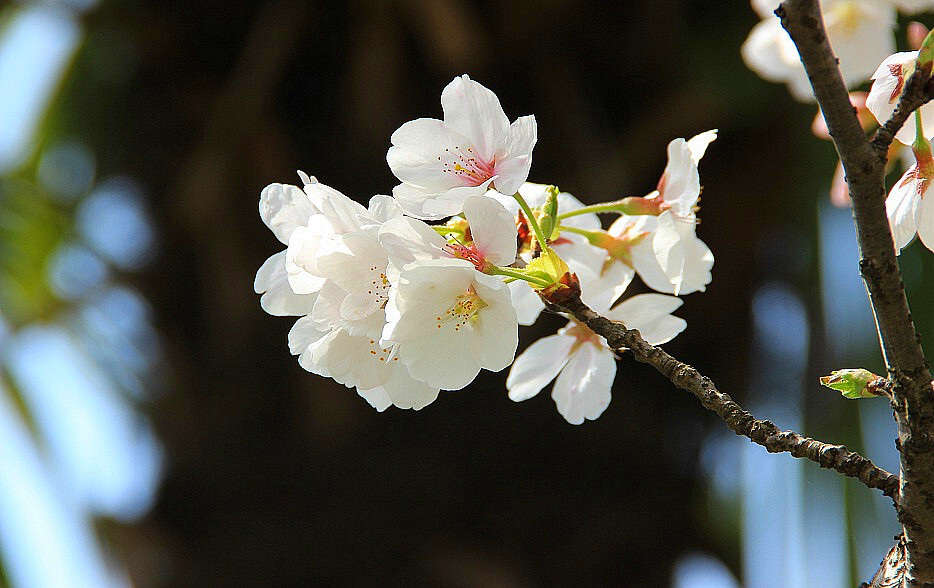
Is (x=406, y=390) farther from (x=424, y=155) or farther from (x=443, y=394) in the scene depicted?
(x=443, y=394)

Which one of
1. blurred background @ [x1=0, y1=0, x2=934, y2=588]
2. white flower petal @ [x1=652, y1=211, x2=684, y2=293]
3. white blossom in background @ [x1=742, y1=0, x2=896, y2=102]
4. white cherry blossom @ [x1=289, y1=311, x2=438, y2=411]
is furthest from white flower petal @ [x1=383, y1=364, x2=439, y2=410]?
blurred background @ [x1=0, y1=0, x2=934, y2=588]

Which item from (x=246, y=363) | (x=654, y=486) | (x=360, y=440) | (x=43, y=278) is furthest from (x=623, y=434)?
(x=43, y=278)

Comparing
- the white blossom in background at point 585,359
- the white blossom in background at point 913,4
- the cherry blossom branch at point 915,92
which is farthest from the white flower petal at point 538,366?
the white blossom in background at point 913,4

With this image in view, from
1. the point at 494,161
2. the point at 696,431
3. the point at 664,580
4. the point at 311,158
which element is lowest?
the point at 664,580

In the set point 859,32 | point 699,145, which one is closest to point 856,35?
point 859,32

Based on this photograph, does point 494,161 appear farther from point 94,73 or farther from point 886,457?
point 94,73

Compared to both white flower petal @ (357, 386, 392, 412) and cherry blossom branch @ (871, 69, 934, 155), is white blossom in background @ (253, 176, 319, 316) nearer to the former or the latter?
white flower petal @ (357, 386, 392, 412)
